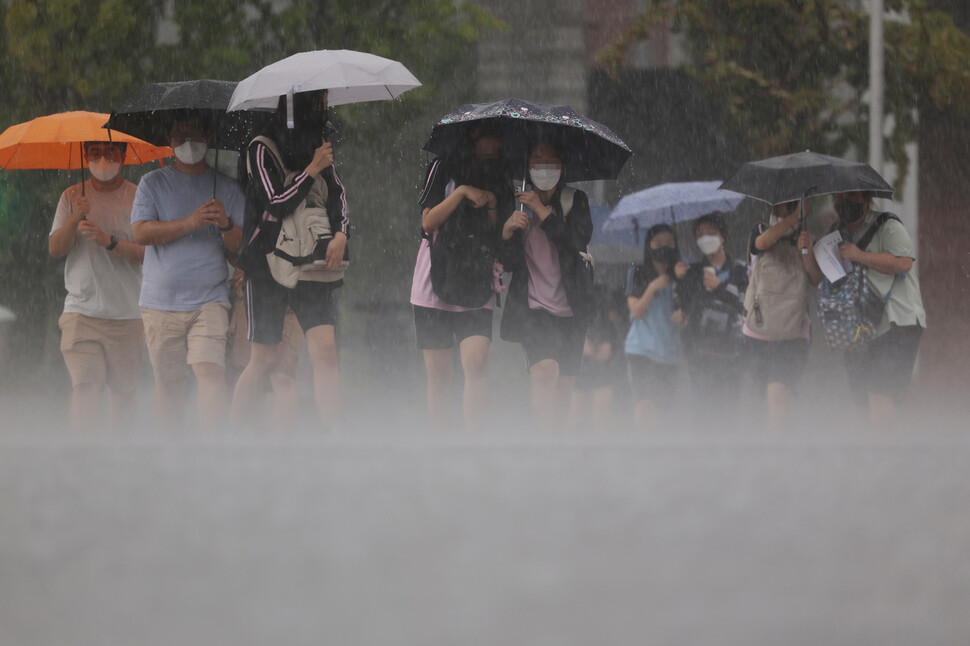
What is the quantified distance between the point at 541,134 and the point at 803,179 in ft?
5.67

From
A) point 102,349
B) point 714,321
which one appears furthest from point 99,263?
point 714,321

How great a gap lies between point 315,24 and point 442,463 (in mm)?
9321

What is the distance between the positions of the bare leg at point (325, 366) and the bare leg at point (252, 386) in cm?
24

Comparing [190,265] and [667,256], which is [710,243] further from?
[190,265]

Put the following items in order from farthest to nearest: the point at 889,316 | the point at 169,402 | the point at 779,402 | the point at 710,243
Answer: the point at 710,243 → the point at 779,402 → the point at 889,316 → the point at 169,402

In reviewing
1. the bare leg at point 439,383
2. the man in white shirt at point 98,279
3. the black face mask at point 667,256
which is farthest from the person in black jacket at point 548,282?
the black face mask at point 667,256

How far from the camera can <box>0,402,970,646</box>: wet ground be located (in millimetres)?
3766

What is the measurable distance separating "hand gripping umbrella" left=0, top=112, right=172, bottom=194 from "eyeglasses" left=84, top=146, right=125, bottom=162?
0.23 ft

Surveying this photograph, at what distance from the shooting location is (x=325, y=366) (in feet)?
21.4

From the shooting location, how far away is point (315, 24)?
12797 millimetres

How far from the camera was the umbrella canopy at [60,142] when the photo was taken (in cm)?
710

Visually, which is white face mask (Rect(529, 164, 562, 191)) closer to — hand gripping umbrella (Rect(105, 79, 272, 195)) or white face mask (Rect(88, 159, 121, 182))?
hand gripping umbrella (Rect(105, 79, 272, 195))

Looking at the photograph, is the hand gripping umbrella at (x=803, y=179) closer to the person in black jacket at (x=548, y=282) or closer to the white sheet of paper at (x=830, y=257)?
the white sheet of paper at (x=830, y=257)

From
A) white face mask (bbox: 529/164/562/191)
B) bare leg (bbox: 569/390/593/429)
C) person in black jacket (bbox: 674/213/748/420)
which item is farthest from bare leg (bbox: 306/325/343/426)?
person in black jacket (bbox: 674/213/748/420)
